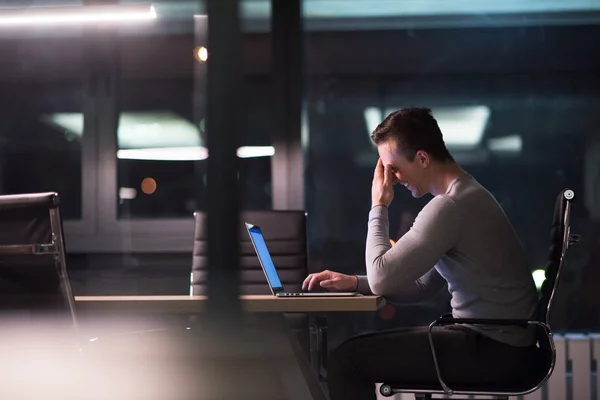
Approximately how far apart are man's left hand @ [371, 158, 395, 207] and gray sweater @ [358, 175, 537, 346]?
134 mm

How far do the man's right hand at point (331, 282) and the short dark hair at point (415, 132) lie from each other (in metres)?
0.45

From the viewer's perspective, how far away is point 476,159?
4.52 m

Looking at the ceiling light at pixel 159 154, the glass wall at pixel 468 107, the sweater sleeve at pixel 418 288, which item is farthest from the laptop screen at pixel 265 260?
the ceiling light at pixel 159 154

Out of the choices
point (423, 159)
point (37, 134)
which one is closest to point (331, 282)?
point (423, 159)

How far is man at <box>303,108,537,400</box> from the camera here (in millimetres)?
2346

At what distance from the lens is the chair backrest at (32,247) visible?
2230mm

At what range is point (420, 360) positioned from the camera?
2.36 m

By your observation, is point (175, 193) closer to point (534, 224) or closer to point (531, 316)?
point (534, 224)

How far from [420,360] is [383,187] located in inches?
22.1

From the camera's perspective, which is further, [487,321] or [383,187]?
[383,187]

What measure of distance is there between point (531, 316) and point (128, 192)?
280 centimetres

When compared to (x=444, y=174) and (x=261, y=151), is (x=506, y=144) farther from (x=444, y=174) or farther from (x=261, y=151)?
(x=444, y=174)

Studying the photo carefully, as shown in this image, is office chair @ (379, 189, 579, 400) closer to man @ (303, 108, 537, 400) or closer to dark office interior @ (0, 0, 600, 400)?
man @ (303, 108, 537, 400)

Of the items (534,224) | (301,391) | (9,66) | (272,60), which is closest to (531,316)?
(301,391)
